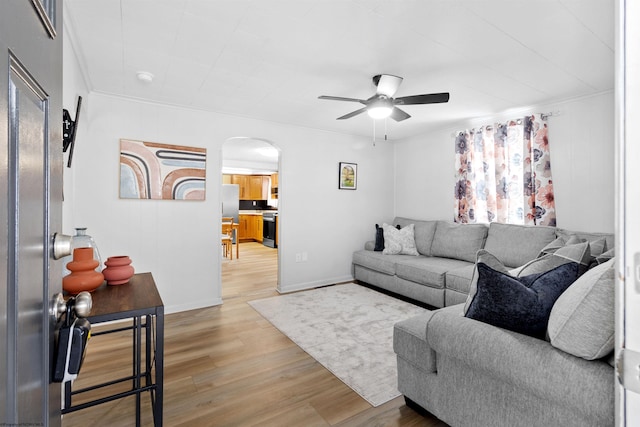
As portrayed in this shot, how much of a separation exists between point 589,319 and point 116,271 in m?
2.17

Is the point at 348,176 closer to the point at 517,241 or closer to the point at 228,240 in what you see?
the point at 517,241

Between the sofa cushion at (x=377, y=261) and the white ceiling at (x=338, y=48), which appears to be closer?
the white ceiling at (x=338, y=48)

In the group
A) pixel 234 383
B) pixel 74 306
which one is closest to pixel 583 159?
pixel 234 383

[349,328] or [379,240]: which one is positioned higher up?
[379,240]

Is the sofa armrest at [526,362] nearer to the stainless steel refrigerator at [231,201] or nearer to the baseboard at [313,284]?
the baseboard at [313,284]

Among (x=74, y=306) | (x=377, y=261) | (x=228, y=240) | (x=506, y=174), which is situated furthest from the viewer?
(x=228, y=240)

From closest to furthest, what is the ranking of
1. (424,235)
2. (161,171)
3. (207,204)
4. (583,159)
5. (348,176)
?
(583,159) < (161,171) < (207,204) < (424,235) < (348,176)

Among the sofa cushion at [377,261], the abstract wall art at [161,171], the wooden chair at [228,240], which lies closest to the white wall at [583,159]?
the sofa cushion at [377,261]

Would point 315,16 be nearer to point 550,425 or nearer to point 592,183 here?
point 550,425

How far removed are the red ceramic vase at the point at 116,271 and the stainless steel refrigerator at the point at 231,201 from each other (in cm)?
770

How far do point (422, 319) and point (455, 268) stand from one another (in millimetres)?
1997

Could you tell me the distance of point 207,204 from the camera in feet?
12.3

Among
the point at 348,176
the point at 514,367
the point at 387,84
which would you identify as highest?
the point at 387,84

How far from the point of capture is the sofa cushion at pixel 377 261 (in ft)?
13.6
